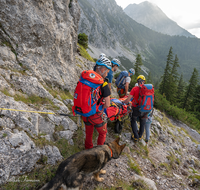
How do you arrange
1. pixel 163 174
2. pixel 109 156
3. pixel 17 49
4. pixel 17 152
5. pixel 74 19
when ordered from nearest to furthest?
pixel 17 152 < pixel 109 156 < pixel 17 49 < pixel 163 174 < pixel 74 19

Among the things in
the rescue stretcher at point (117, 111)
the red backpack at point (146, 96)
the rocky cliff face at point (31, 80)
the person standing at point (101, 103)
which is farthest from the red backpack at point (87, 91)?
the red backpack at point (146, 96)

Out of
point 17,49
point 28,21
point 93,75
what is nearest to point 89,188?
point 93,75

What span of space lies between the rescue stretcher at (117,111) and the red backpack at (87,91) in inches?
67.7

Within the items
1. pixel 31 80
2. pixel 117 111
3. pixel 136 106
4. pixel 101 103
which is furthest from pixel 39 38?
pixel 136 106

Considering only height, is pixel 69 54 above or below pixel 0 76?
above

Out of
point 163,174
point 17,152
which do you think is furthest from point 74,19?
point 163,174

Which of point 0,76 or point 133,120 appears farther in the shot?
point 133,120

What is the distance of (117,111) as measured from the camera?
5.11 meters

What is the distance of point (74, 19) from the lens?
27.5ft

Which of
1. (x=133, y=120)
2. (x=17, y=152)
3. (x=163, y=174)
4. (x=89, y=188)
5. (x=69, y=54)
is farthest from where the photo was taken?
(x=69, y=54)

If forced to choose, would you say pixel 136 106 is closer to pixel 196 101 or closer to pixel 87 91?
pixel 87 91

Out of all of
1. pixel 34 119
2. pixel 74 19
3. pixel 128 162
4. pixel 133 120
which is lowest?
pixel 128 162

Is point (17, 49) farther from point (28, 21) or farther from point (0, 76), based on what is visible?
point (0, 76)

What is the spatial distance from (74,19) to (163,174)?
1043cm
